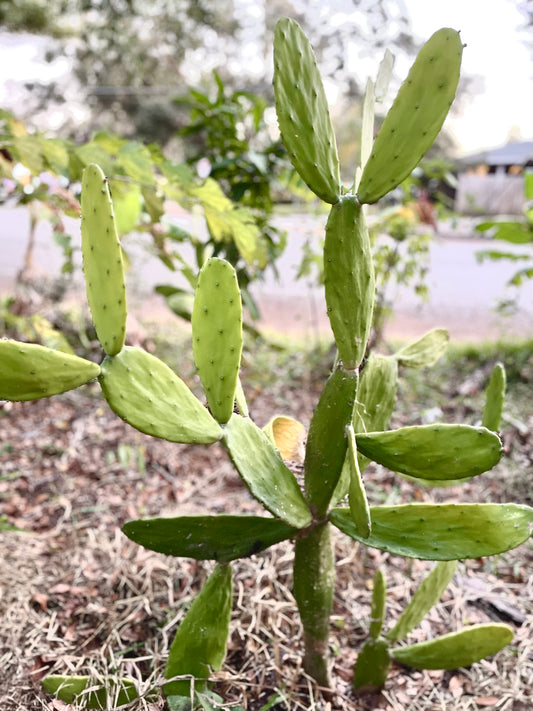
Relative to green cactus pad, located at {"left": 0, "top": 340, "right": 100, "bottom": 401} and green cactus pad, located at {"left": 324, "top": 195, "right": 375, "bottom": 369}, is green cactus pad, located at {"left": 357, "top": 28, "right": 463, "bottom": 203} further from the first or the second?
green cactus pad, located at {"left": 0, "top": 340, "right": 100, "bottom": 401}

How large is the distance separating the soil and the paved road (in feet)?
2.74

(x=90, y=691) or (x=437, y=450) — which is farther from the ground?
(x=437, y=450)

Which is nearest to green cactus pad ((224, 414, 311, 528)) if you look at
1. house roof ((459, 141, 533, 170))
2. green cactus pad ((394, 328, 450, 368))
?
green cactus pad ((394, 328, 450, 368))

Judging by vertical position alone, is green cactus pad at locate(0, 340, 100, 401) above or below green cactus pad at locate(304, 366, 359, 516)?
above

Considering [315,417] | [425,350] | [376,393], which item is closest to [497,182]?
[425,350]

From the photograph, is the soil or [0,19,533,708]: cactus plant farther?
the soil

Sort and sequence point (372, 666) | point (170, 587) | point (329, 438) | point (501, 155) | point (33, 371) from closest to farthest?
point (33, 371)
point (329, 438)
point (372, 666)
point (170, 587)
point (501, 155)

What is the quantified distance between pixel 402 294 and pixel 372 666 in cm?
257

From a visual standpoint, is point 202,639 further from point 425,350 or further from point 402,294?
point 402,294

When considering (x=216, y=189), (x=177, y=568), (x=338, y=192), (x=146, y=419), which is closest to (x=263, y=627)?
(x=177, y=568)

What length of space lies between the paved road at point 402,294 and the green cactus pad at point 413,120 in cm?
136

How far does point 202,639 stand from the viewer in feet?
1.99

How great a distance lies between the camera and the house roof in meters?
8.38

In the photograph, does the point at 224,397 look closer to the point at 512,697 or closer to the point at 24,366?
the point at 24,366
